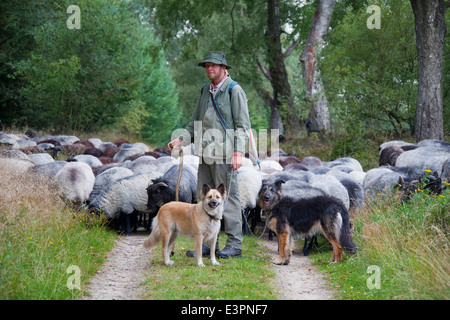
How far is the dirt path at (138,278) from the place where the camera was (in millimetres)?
5914

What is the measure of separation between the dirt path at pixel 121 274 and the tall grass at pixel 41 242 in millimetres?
155

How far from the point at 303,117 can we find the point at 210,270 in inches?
667

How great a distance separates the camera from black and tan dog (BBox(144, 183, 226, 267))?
686 cm

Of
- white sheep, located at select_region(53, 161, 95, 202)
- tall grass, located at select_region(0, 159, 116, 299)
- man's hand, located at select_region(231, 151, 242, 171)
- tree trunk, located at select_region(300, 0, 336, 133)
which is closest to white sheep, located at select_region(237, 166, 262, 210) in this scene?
tall grass, located at select_region(0, 159, 116, 299)

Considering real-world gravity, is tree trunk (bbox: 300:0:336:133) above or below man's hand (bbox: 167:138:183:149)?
above

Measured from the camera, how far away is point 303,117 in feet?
75.2

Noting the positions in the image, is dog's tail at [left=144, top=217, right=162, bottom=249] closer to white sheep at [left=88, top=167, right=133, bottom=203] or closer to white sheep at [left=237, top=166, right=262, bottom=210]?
white sheep at [left=237, top=166, right=262, bottom=210]

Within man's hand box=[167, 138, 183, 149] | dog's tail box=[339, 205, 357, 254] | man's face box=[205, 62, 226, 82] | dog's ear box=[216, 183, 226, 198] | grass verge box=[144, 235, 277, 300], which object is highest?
man's face box=[205, 62, 226, 82]

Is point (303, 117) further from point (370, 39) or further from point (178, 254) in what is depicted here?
point (178, 254)

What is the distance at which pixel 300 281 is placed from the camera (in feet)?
22.3

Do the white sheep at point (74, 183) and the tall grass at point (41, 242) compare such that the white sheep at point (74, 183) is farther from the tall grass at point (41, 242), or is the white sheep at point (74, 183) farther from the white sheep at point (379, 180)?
the white sheep at point (379, 180)

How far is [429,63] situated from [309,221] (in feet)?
34.9

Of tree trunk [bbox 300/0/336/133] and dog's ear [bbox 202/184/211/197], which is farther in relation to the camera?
tree trunk [bbox 300/0/336/133]
